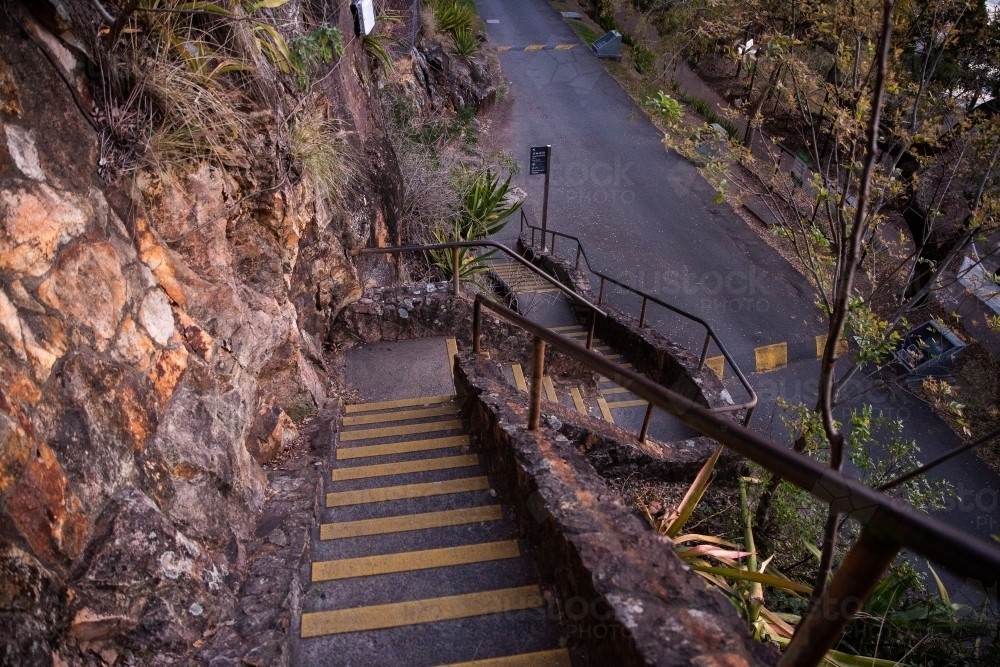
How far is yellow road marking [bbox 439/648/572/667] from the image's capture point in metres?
2.10

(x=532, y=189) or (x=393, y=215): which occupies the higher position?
(x=393, y=215)

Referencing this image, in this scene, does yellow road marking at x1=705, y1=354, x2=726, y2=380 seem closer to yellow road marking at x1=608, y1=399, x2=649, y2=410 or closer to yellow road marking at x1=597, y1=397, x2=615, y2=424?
yellow road marking at x1=608, y1=399, x2=649, y2=410

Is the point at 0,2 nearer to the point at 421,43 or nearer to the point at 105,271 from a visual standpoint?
the point at 105,271

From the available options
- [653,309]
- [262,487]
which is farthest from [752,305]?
[262,487]

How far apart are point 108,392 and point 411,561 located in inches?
51.3

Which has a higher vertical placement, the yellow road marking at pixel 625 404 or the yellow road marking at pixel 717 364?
the yellow road marking at pixel 625 404

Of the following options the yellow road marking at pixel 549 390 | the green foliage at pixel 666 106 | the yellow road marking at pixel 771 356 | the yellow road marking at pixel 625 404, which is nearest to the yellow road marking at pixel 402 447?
the yellow road marking at pixel 549 390

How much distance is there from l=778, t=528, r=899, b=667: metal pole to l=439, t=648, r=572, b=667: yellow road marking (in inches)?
35.5

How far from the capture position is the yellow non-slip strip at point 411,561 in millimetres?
2539

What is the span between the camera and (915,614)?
12.6 feet

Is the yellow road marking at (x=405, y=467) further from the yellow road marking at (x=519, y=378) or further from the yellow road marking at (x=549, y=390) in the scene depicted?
the yellow road marking at (x=549, y=390)

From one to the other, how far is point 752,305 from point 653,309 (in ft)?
6.71

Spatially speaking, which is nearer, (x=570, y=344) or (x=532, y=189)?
(x=570, y=344)

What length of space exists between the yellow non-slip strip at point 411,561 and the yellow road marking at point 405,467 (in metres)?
0.70
